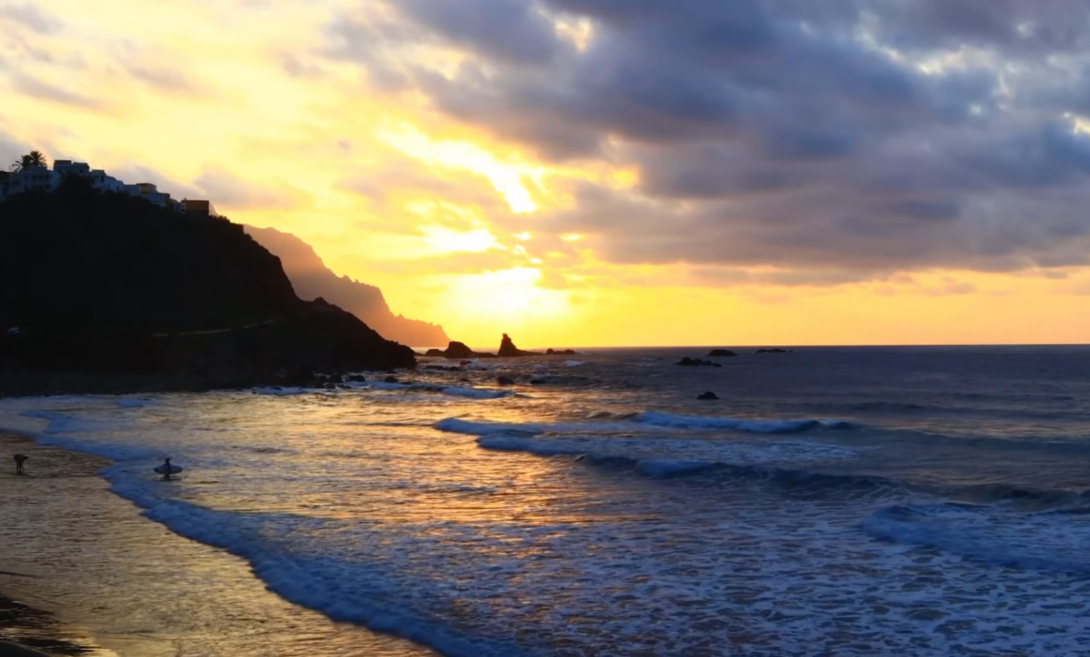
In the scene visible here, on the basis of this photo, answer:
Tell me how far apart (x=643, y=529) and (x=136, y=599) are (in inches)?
Answer: 341

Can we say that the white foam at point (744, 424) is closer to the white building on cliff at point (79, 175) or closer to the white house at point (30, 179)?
Result: the white building on cliff at point (79, 175)

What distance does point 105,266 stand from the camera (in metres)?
101

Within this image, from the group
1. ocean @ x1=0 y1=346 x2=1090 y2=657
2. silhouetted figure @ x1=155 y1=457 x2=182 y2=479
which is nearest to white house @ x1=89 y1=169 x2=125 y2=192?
ocean @ x1=0 y1=346 x2=1090 y2=657

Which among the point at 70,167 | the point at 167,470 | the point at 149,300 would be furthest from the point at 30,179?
the point at 167,470

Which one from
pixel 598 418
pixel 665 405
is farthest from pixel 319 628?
pixel 665 405

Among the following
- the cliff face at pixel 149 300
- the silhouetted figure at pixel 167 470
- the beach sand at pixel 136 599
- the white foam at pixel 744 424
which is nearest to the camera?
the beach sand at pixel 136 599

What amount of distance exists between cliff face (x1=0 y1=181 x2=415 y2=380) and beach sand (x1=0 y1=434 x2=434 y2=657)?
6369 centimetres

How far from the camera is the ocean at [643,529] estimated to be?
1058cm

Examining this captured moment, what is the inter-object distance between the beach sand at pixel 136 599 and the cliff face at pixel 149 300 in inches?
2507

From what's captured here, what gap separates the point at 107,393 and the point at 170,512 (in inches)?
1973

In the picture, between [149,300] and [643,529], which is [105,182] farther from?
[643,529]

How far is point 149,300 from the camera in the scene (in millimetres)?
101750

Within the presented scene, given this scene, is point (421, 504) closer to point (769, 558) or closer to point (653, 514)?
point (653, 514)

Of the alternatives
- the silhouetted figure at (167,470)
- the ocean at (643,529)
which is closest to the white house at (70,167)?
the ocean at (643,529)
